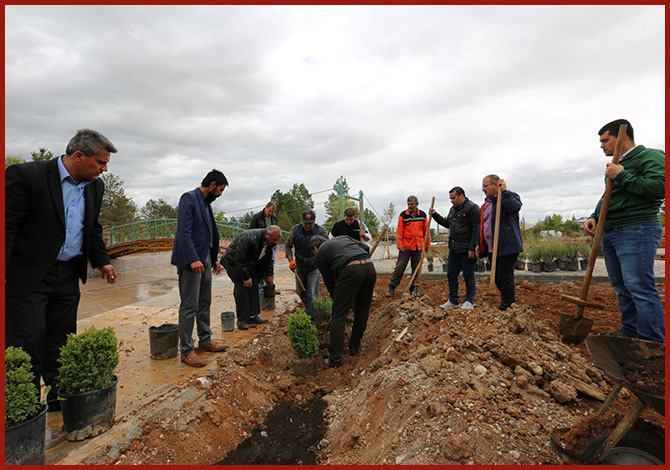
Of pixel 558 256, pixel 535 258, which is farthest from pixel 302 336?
pixel 558 256

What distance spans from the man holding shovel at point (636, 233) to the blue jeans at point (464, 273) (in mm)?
1976

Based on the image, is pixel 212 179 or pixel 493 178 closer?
pixel 212 179

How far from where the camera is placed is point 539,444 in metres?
1.95

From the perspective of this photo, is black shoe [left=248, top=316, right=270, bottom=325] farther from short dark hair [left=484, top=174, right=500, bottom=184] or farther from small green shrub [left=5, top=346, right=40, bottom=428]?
short dark hair [left=484, top=174, right=500, bottom=184]

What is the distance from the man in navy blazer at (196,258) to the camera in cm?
362

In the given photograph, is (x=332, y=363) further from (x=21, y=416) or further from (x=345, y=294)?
(x=21, y=416)

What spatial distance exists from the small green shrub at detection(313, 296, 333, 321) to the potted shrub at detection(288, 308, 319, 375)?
1060 millimetres

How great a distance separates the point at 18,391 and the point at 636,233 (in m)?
4.56

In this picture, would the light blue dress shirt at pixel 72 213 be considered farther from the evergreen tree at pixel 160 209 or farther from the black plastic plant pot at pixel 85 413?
the evergreen tree at pixel 160 209

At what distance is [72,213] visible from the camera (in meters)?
2.66

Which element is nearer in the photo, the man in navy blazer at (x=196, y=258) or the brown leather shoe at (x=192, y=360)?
the brown leather shoe at (x=192, y=360)

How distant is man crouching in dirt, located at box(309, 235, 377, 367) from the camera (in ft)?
12.5

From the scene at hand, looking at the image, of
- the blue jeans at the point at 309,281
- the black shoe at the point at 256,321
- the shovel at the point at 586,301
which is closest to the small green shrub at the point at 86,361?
the black shoe at the point at 256,321

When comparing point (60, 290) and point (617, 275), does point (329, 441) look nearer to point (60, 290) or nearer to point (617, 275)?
point (60, 290)
